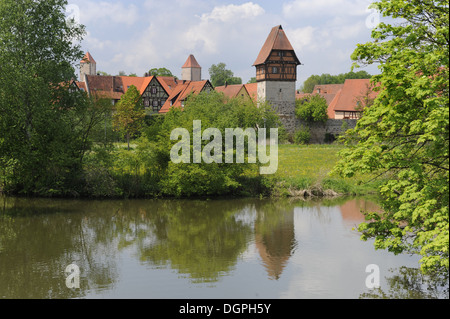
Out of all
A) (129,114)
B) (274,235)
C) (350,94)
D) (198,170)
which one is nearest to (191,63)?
(350,94)

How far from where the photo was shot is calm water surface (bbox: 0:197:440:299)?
12.2 meters

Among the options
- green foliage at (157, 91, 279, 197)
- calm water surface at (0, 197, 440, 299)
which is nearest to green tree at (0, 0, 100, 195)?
calm water surface at (0, 197, 440, 299)

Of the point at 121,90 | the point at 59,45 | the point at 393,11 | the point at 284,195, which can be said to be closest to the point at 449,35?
the point at 393,11

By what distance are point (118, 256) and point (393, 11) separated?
33.0 feet

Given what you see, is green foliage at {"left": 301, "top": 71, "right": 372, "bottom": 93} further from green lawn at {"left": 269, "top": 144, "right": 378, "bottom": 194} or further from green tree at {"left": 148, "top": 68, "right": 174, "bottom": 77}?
green lawn at {"left": 269, "top": 144, "right": 378, "bottom": 194}

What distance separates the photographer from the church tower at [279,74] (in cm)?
5266

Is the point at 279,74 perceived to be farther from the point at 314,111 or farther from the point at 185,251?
the point at 185,251

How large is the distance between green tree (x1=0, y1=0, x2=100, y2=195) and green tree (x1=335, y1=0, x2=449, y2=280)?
54.4ft

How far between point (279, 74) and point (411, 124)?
4427 cm

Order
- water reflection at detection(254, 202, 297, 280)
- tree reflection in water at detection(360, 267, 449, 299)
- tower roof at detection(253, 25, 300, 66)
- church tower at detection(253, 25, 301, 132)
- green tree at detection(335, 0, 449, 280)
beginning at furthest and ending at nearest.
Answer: church tower at detection(253, 25, 301, 132) → tower roof at detection(253, 25, 300, 66) → water reflection at detection(254, 202, 297, 280) → tree reflection in water at detection(360, 267, 449, 299) → green tree at detection(335, 0, 449, 280)

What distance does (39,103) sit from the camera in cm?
2289

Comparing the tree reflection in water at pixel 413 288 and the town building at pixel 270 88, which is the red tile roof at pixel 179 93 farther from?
the tree reflection in water at pixel 413 288

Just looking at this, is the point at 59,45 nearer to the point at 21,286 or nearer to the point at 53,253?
the point at 53,253

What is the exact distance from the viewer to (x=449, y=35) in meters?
9.75
